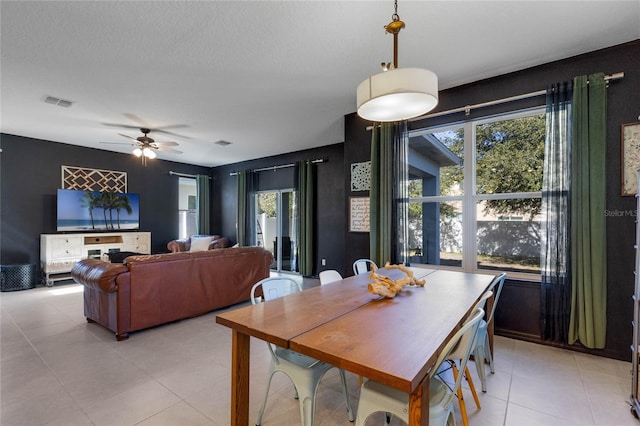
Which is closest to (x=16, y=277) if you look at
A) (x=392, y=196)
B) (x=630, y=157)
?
(x=392, y=196)

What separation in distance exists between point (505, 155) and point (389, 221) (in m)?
1.48

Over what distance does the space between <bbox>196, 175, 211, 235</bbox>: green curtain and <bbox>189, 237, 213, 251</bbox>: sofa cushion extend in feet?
3.08

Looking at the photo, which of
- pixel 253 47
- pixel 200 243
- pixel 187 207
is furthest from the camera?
pixel 187 207

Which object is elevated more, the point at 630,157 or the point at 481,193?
the point at 630,157

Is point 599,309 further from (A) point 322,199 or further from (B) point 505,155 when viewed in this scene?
(A) point 322,199

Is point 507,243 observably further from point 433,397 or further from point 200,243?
point 200,243

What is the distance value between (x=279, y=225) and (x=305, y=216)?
99 cm

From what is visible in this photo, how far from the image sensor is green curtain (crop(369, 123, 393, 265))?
367 centimetres

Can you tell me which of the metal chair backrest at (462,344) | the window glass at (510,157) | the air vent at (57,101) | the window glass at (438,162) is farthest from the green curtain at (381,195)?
the air vent at (57,101)

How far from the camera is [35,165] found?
530 cm

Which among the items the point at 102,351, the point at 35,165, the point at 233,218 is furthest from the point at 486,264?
the point at 35,165

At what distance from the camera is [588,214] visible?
2570mm

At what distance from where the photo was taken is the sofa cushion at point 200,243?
6.56 m

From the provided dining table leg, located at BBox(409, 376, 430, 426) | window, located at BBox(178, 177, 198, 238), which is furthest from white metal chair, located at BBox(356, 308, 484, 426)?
window, located at BBox(178, 177, 198, 238)
